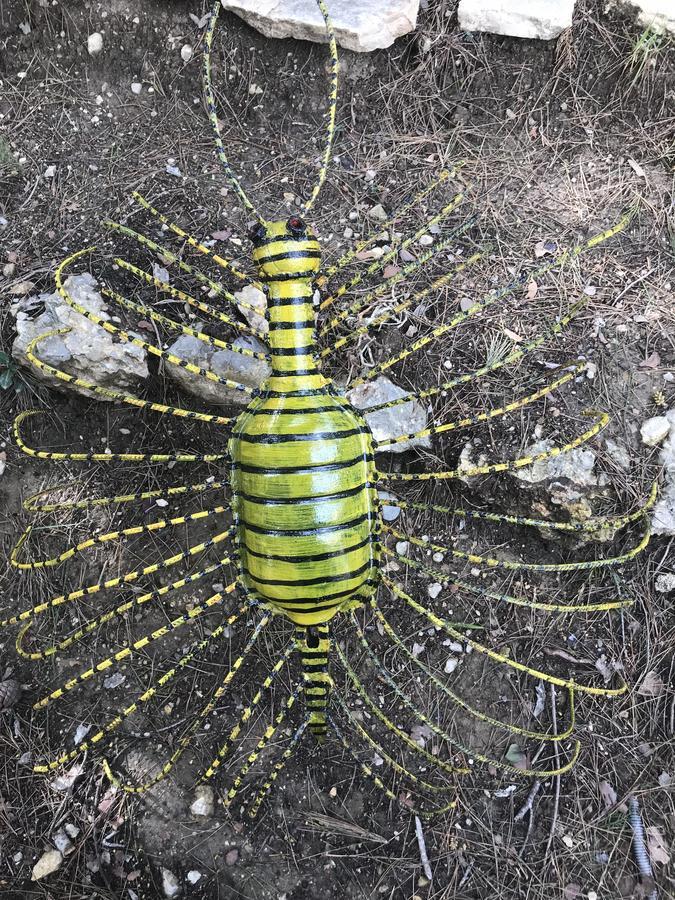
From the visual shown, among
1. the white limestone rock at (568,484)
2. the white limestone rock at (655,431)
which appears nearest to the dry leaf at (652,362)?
the white limestone rock at (655,431)

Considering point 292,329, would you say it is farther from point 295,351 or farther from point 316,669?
point 316,669

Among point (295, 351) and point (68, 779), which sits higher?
point (295, 351)

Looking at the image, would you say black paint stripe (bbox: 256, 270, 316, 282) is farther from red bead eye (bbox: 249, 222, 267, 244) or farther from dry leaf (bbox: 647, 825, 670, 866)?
dry leaf (bbox: 647, 825, 670, 866)

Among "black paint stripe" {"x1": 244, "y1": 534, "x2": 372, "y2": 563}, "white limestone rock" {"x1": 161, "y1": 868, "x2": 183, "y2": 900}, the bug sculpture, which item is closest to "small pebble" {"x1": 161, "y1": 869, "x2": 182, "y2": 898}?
"white limestone rock" {"x1": 161, "y1": 868, "x2": 183, "y2": 900}

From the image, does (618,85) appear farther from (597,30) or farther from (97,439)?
(97,439)

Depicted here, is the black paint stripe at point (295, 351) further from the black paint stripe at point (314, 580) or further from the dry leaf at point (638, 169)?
the dry leaf at point (638, 169)

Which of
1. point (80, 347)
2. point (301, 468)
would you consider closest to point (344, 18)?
point (80, 347)
